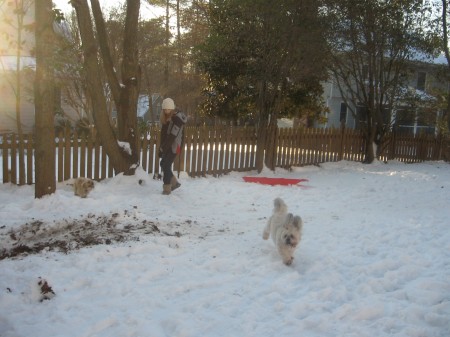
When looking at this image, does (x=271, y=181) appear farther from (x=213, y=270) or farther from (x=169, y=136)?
(x=213, y=270)

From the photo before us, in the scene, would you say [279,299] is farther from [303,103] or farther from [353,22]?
[303,103]

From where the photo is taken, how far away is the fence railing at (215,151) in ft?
25.9

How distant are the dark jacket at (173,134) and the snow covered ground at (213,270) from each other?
3.05ft

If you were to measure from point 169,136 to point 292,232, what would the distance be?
401 cm

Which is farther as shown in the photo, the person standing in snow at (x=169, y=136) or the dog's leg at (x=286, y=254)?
the person standing in snow at (x=169, y=136)

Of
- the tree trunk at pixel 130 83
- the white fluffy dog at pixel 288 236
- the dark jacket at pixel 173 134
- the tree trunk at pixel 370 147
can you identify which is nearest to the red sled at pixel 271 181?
the dark jacket at pixel 173 134

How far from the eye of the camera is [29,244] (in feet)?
16.2

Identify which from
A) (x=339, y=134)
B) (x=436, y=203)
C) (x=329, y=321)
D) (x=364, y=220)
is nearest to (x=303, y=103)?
(x=339, y=134)

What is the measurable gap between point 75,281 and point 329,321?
2.37 meters

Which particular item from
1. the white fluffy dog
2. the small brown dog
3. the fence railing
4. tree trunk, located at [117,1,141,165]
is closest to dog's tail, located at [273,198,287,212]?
the white fluffy dog

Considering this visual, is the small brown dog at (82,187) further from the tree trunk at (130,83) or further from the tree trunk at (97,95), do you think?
the tree trunk at (130,83)

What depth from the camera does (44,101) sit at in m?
6.42

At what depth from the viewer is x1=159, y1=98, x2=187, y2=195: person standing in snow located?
7957 mm

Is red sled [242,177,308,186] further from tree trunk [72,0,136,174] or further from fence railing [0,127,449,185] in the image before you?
tree trunk [72,0,136,174]
